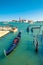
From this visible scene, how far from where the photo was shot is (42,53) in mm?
14625

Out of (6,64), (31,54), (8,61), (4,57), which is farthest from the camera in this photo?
(31,54)

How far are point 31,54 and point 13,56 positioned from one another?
209cm

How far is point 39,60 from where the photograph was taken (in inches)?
495

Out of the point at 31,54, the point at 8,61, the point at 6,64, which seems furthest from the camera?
the point at 31,54

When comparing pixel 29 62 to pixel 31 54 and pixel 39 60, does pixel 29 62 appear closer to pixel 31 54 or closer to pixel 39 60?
pixel 39 60

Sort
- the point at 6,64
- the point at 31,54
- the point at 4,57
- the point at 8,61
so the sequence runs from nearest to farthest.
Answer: the point at 6,64 → the point at 8,61 → the point at 4,57 → the point at 31,54

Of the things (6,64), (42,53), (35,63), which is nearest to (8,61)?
(6,64)

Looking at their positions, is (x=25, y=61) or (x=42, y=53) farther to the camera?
(x=42, y=53)

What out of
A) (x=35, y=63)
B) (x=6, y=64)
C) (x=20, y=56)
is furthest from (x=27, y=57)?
(x=6, y=64)

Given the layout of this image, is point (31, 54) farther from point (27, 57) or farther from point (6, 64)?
point (6, 64)

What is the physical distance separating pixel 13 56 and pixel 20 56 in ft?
2.54

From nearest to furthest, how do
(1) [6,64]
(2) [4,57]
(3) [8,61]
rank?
(1) [6,64]
(3) [8,61]
(2) [4,57]

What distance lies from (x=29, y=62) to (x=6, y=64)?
2.20 m

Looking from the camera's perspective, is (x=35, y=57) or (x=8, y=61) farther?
(x=35, y=57)
